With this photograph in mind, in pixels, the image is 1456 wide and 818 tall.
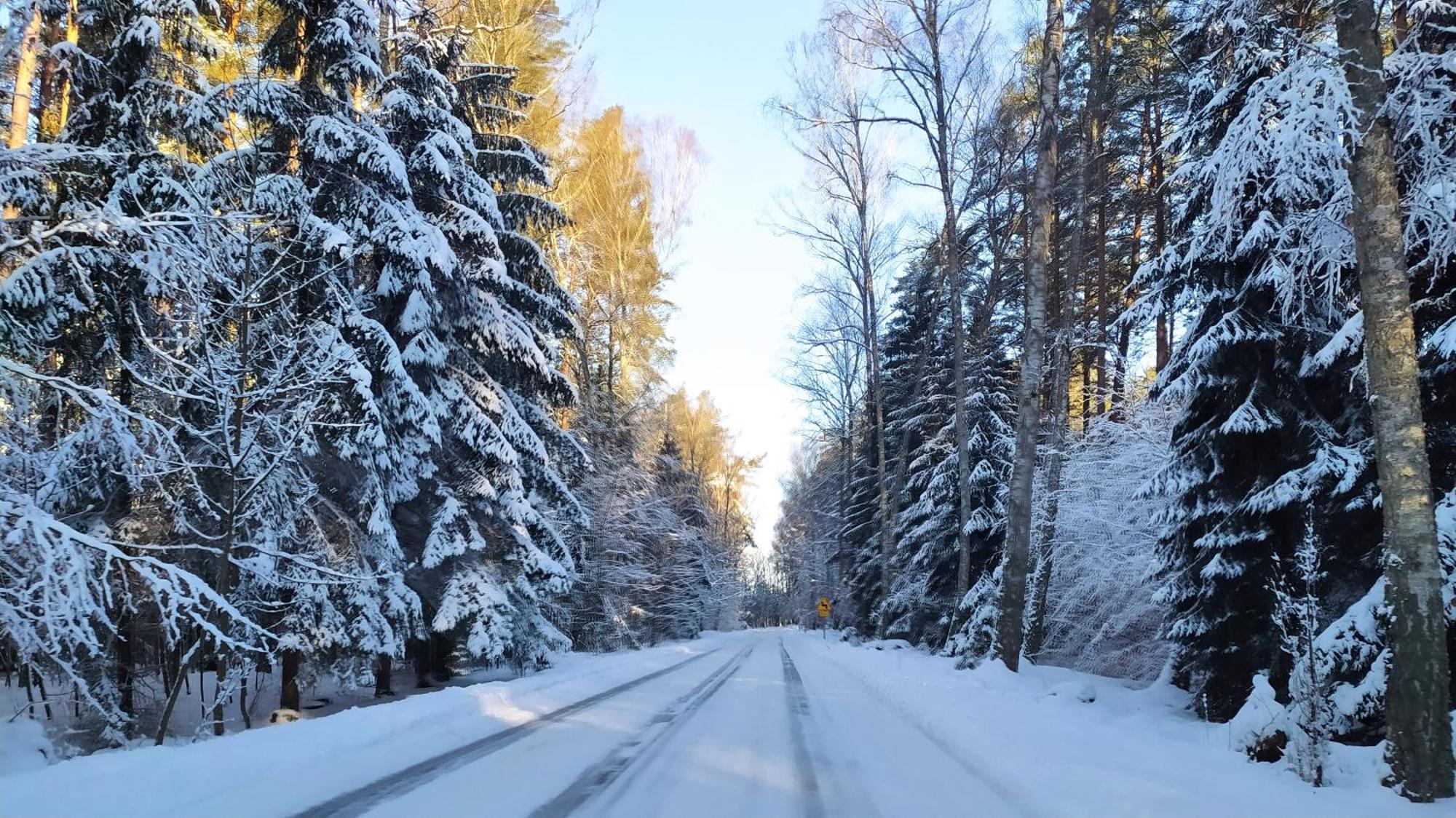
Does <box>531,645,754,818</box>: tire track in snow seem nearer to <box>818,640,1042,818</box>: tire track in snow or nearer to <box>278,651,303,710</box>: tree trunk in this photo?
<box>818,640,1042,818</box>: tire track in snow

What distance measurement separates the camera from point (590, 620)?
23.5 metres

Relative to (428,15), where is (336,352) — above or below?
below

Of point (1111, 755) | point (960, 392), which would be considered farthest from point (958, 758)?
point (960, 392)

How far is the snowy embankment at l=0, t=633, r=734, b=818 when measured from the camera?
4.41 m

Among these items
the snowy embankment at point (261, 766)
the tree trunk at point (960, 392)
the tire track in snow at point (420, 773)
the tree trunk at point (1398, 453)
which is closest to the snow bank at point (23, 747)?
the snowy embankment at point (261, 766)

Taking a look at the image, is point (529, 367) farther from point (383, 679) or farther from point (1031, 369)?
point (1031, 369)

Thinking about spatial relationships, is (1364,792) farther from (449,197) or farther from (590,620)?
(590,620)

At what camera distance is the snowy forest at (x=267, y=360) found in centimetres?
636

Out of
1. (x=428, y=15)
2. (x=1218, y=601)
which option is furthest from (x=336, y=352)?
(x=1218, y=601)

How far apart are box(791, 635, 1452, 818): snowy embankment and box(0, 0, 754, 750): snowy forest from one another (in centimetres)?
568

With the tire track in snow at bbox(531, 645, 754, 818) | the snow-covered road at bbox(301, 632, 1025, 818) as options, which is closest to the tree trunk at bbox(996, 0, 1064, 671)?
the snow-covered road at bbox(301, 632, 1025, 818)

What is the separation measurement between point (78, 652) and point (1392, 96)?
12802mm

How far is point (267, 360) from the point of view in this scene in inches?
356

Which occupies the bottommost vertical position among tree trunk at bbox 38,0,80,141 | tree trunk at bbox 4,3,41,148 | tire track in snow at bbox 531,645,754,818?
tire track in snow at bbox 531,645,754,818
